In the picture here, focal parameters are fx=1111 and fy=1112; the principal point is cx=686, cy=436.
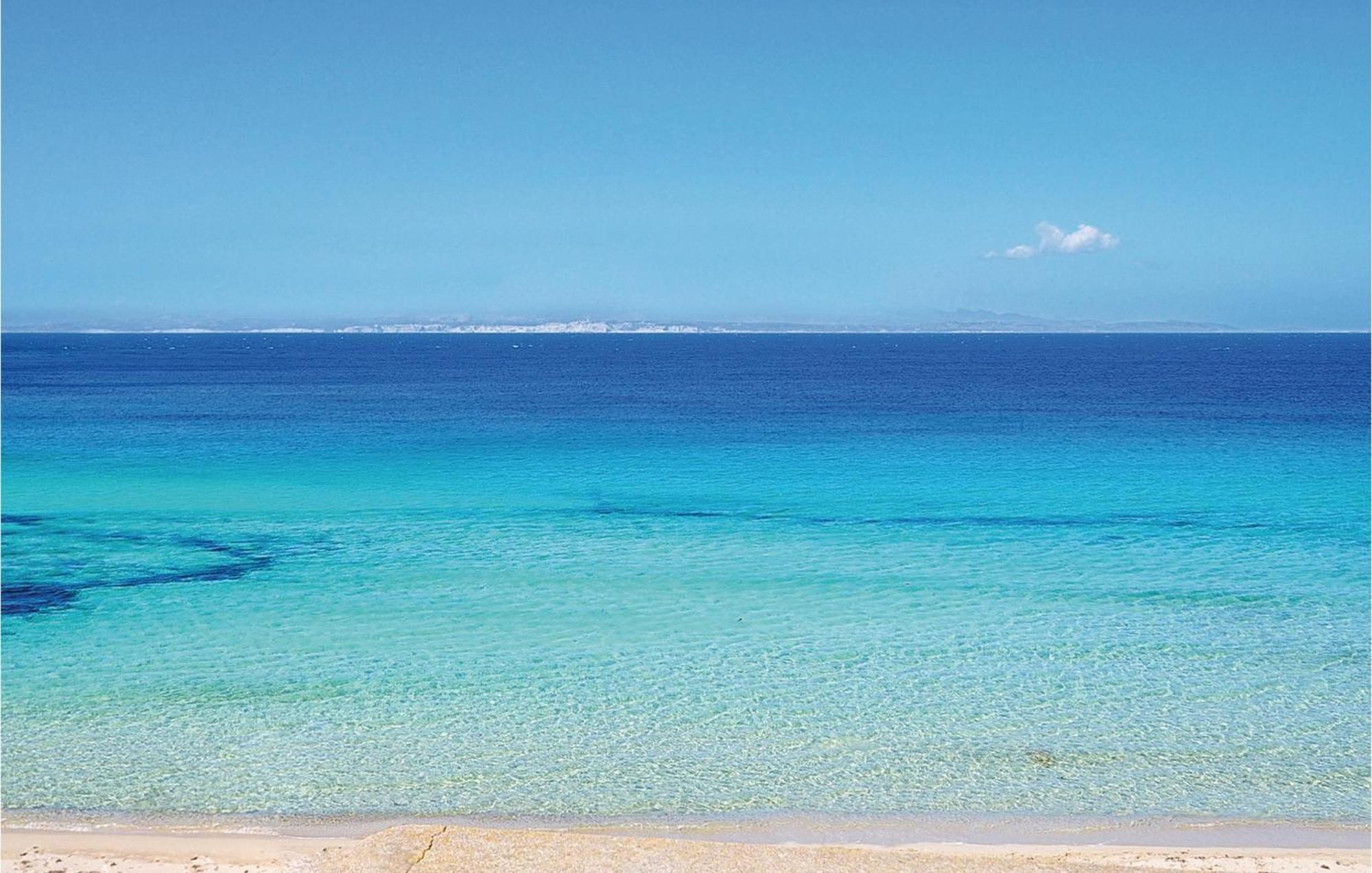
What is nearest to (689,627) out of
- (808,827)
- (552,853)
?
(808,827)

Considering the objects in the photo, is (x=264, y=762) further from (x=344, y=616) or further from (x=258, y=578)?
(x=258, y=578)

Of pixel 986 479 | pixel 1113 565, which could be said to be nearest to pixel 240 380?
pixel 986 479

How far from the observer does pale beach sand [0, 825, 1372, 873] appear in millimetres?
9055

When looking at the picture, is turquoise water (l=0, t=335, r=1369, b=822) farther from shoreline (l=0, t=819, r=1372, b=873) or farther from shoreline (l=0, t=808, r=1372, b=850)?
shoreline (l=0, t=819, r=1372, b=873)

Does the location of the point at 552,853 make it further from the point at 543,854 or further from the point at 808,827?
the point at 808,827

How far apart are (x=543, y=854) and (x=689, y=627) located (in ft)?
27.2

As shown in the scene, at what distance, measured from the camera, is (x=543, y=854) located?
9.17 meters

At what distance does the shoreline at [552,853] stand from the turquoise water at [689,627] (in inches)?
25.5

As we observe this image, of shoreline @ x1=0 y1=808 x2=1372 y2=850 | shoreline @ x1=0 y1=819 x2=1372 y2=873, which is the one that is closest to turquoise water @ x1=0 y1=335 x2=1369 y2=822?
shoreline @ x1=0 y1=808 x2=1372 y2=850

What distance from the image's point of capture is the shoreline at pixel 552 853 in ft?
29.8

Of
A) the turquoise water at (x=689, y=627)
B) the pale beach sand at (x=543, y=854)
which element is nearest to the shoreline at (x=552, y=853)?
the pale beach sand at (x=543, y=854)

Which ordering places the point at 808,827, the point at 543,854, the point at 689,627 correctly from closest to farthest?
the point at 543,854, the point at 808,827, the point at 689,627

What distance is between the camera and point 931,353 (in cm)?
16600

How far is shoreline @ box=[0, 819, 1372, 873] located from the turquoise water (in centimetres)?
65
